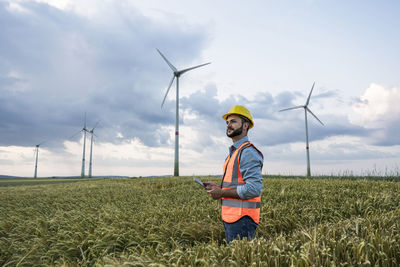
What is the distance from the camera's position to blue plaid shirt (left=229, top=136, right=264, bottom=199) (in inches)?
146

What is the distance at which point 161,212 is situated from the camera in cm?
851

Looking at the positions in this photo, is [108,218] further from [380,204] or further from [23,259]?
[380,204]

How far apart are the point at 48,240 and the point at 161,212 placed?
3.27 meters

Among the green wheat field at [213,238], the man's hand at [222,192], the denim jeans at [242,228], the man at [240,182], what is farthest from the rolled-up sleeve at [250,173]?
the green wheat field at [213,238]

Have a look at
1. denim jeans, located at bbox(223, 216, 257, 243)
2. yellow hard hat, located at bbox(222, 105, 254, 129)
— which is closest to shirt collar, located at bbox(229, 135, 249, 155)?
yellow hard hat, located at bbox(222, 105, 254, 129)

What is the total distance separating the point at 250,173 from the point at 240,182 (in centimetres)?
27

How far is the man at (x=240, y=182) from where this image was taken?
12.5 feet

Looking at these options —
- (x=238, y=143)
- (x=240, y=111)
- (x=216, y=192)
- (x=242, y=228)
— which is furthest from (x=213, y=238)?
(x=240, y=111)

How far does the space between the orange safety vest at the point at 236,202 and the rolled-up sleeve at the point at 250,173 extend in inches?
3.8

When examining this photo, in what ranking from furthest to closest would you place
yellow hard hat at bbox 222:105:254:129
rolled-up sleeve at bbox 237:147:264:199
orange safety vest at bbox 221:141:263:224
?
1. yellow hard hat at bbox 222:105:254:129
2. orange safety vest at bbox 221:141:263:224
3. rolled-up sleeve at bbox 237:147:264:199

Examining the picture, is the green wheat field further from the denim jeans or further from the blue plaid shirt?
the blue plaid shirt

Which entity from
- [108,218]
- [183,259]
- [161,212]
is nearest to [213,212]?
[161,212]

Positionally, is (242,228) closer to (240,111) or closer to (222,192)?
(222,192)

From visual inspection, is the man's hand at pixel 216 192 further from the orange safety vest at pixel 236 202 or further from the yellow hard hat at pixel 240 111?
the yellow hard hat at pixel 240 111
